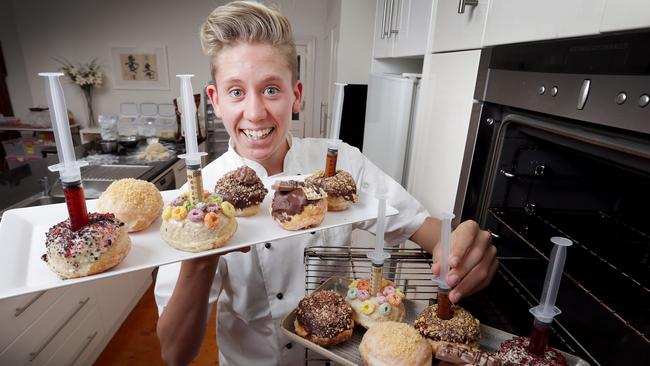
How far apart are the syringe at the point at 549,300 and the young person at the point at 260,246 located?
0.20 meters

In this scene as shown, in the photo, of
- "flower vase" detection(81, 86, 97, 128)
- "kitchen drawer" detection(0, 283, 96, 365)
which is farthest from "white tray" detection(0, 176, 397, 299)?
"flower vase" detection(81, 86, 97, 128)

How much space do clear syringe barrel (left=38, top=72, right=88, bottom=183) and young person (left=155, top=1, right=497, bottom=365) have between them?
34 cm

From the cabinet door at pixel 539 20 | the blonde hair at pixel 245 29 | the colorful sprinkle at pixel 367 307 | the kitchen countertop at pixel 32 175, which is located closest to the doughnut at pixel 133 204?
the blonde hair at pixel 245 29

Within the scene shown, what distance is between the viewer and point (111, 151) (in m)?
3.46

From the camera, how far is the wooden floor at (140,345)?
2.32 metres

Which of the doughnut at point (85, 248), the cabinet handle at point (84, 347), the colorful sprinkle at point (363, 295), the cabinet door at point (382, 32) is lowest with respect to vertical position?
the cabinet handle at point (84, 347)

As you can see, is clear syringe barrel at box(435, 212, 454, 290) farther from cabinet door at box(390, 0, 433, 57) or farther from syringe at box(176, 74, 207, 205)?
cabinet door at box(390, 0, 433, 57)

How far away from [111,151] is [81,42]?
2291 millimetres

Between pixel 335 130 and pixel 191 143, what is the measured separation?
16.2 inches

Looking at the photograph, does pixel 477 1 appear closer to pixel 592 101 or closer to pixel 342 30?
pixel 592 101

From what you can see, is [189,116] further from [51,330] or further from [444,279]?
[51,330]

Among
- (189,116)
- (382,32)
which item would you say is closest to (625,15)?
(189,116)

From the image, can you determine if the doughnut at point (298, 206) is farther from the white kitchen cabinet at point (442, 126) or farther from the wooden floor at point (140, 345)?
the wooden floor at point (140, 345)

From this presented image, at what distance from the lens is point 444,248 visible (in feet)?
2.71
